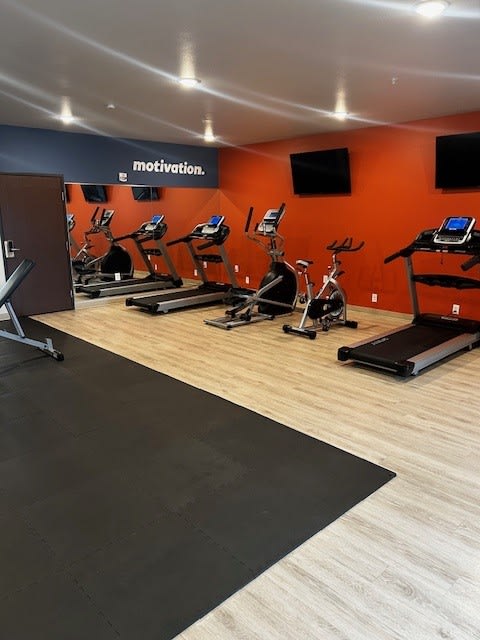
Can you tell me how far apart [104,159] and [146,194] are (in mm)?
2118

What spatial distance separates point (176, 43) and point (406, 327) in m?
3.76

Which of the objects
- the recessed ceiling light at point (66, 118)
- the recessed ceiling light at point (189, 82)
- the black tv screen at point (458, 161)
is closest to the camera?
the recessed ceiling light at point (189, 82)

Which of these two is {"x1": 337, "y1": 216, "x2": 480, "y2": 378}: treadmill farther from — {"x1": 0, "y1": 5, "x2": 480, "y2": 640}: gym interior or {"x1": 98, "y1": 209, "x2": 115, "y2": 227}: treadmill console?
{"x1": 98, "y1": 209, "x2": 115, "y2": 227}: treadmill console

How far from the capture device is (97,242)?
978 centimetres

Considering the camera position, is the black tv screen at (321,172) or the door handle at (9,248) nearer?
the door handle at (9,248)

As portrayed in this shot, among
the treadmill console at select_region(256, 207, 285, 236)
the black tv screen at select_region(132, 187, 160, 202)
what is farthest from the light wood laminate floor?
the black tv screen at select_region(132, 187, 160, 202)

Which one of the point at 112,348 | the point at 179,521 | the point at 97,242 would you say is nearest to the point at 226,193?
the point at 97,242

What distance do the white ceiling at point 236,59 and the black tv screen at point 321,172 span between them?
3.12 ft

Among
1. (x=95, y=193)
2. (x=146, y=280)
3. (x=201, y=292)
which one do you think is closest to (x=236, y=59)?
(x=201, y=292)

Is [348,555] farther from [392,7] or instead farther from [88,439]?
[392,7]

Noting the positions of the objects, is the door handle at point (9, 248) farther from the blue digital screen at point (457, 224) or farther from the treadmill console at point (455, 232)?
the blue digital screen at point (457, 224)

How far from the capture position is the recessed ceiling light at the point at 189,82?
12.9 feet

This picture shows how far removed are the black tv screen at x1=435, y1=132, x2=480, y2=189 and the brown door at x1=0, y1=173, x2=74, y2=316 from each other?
→ 17.1ft

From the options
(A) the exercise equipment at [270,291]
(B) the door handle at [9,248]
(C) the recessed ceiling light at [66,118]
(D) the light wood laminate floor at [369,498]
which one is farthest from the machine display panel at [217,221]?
(B) the door handle at [9,248]
